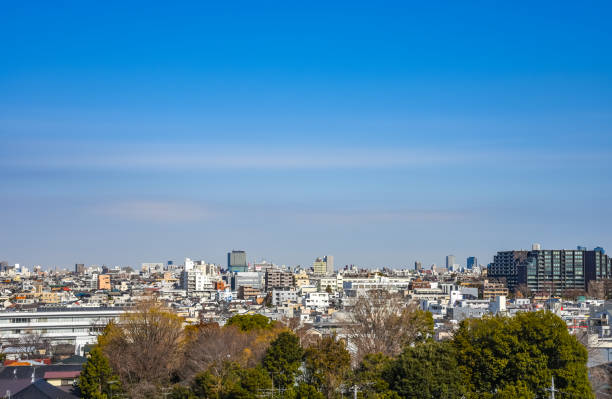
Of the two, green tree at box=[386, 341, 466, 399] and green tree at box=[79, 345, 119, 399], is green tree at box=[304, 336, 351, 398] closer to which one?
green tree at box=[386, 341, 466, 399]

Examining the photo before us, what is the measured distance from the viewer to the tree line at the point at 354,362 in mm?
20406

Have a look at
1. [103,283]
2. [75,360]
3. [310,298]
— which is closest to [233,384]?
[75,360]

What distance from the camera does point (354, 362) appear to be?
2784 cm

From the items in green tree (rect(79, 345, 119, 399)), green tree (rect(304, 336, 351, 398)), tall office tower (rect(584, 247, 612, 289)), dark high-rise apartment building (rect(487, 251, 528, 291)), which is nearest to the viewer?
green tree (rect(304, 336, 351, 398))

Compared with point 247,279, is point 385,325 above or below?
above

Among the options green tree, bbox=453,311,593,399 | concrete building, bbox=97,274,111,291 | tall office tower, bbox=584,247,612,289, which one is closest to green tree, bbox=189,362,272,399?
green tree, bbox=453,311,593,399

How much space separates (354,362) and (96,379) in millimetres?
9168

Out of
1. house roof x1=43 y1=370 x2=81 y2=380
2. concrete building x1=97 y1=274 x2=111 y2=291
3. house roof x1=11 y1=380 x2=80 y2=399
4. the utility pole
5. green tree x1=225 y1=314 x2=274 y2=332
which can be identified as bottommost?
concrete building x1=97 y1=274 x2=111 y2=291

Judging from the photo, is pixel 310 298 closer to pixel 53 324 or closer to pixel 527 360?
pixel 53 324

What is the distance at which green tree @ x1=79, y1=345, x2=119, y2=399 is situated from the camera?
23.3 meters

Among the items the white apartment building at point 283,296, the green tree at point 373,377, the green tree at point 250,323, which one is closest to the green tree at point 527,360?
the green tree at point 373,377

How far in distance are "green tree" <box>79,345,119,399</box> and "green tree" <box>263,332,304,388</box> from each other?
4803mm

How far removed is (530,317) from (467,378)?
2.60m

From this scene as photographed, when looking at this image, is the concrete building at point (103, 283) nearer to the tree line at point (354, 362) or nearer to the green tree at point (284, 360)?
the tree line at point (354, 362)
